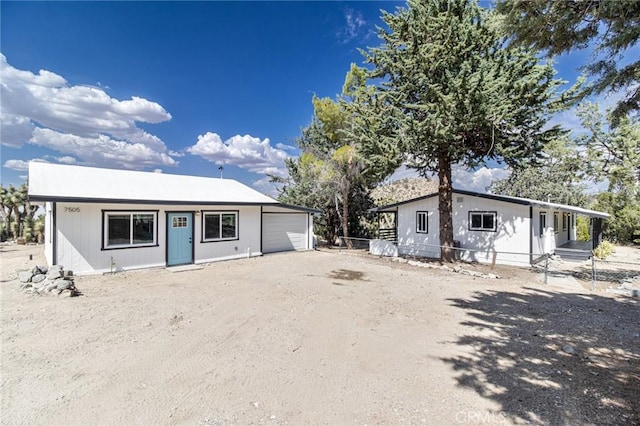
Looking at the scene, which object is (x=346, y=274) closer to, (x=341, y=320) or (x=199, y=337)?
(x=341, y=320)

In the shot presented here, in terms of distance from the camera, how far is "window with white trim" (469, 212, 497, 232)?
1411cm

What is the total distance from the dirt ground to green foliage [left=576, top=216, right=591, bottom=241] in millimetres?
20965

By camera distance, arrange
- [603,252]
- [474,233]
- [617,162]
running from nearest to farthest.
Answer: [474,233], [603,252], [617,162]

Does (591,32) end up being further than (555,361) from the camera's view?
No

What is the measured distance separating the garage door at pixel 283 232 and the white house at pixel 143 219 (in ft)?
0.17

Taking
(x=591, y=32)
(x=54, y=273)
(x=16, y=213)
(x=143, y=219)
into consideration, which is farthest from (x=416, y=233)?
(x=16, y=213)

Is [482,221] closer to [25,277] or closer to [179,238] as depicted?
[179,238]

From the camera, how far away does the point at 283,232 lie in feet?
53.7

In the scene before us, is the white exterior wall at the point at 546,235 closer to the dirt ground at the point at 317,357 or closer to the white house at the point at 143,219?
the dirt ground at the point at 317,357

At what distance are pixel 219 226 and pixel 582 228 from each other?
2788cm

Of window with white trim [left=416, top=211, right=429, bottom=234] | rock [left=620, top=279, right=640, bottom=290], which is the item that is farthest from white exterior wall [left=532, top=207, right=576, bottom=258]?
window with white trim [left=416, top=211, right=429, bottom=234]

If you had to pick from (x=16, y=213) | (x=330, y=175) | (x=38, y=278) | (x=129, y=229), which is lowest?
(x=38, y=278)

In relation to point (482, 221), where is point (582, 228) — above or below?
below

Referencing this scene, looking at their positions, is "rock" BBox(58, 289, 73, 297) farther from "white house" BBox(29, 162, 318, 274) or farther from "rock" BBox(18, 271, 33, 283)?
"white house" BBox(29, 162, 318, 274)
